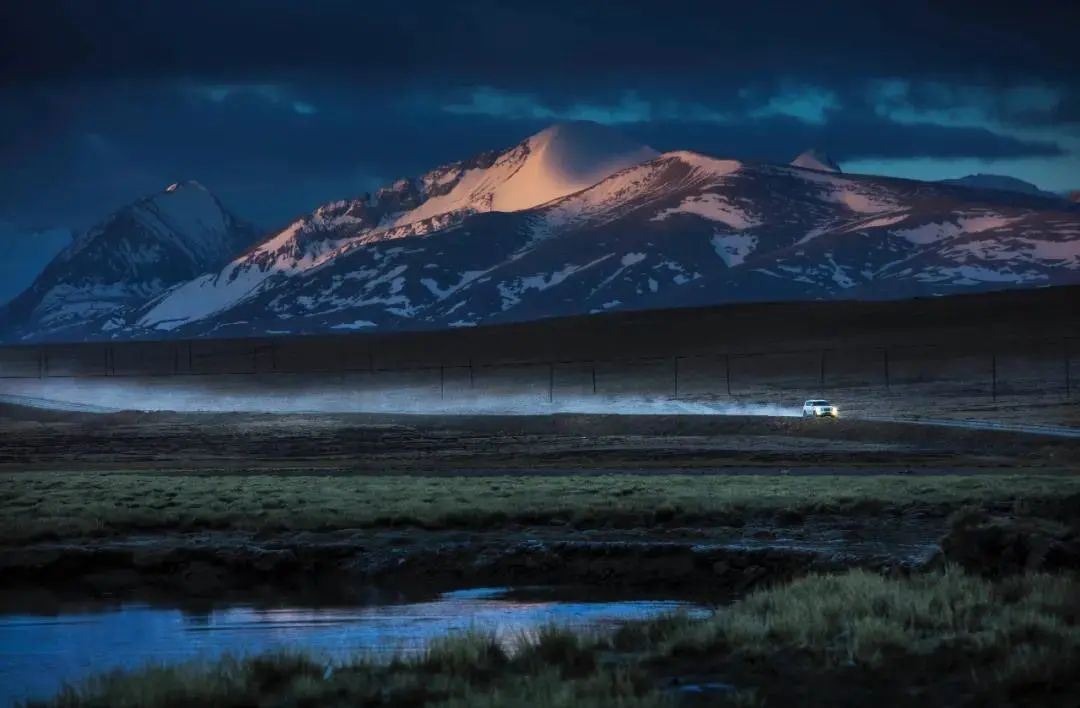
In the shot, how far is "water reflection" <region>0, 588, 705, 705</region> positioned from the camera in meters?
18.2

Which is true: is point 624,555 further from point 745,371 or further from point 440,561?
point 745,371

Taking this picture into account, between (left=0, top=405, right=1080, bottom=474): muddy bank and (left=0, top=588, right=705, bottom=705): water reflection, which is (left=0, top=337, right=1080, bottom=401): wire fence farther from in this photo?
(left=0, top=588, right=705, bottom=705): water reflection

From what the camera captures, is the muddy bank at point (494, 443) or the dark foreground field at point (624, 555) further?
the muddy bank at point (494, 443)

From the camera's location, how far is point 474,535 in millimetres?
Answer: 29719

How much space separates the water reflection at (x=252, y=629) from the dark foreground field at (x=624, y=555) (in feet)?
4.68

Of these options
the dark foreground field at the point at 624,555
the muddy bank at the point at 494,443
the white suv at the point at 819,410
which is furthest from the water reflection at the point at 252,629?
the white suv at the point at 819,410

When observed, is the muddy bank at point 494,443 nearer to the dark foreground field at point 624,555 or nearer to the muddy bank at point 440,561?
the dark foreground field at point 624,555

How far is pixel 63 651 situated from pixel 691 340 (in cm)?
14127


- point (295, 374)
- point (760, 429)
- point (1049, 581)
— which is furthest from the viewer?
point (295, 374)

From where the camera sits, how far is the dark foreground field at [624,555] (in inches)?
549

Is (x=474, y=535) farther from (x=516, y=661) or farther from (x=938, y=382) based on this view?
(x=938, y=382)

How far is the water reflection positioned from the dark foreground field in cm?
143

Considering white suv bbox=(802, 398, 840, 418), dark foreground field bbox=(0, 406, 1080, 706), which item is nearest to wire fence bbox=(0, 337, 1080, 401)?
white suv bbox=(802, 398, 840, 418)

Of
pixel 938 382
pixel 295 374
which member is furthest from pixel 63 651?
pixel 295 374
